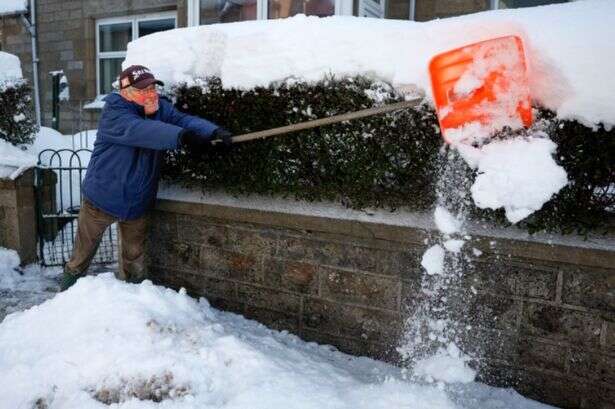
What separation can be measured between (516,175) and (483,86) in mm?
460

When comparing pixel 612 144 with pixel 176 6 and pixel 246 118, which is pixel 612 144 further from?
pixel 176 6

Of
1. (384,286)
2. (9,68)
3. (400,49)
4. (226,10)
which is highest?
(226,10)

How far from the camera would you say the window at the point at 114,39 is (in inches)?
399

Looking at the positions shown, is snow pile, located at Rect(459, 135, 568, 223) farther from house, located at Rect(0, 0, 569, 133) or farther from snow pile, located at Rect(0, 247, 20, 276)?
house, located at Rect(0, 0, 569, 133)

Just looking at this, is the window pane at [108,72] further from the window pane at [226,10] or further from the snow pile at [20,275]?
the snow pile at [20,275]

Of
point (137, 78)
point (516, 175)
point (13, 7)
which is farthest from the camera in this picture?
point (13, 7)

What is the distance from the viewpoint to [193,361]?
8.08 feet

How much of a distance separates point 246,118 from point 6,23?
1131cm

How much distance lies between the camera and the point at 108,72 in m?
10.7

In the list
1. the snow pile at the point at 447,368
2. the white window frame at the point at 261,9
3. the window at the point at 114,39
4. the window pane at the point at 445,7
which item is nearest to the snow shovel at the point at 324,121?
the snow pile at the point at 447,368

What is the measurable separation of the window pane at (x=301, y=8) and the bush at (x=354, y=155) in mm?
3827

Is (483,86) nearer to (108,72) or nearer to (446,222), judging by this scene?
(446,222)

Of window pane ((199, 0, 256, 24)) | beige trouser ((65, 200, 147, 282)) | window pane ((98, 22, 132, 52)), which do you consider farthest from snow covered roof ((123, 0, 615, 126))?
window pane ((98, 22, 132, 52))

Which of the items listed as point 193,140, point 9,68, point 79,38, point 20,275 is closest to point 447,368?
point 193,140
